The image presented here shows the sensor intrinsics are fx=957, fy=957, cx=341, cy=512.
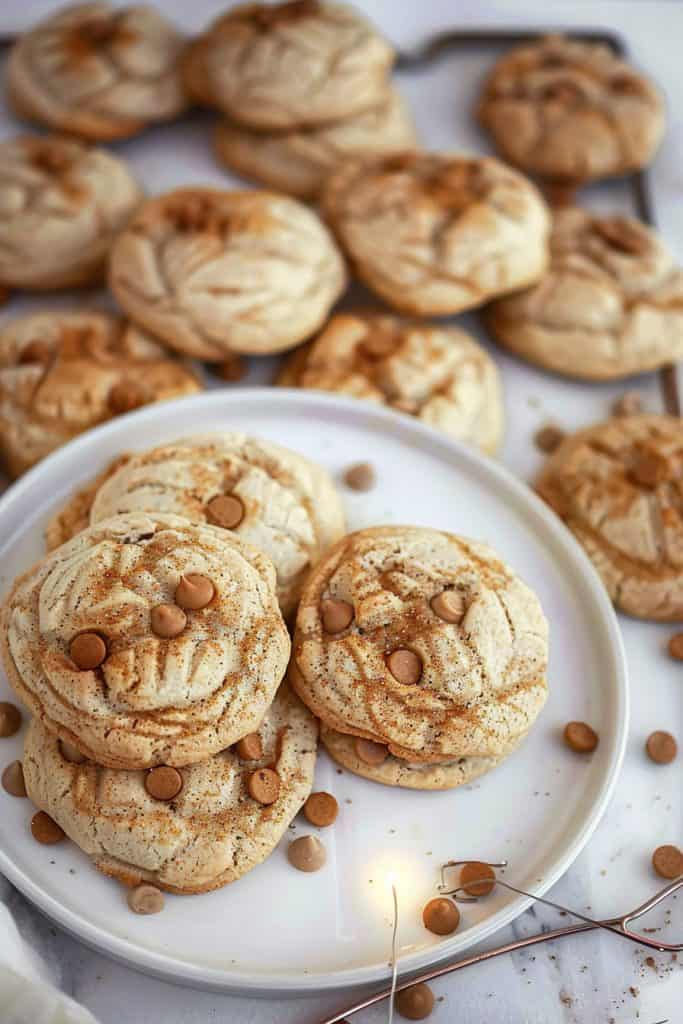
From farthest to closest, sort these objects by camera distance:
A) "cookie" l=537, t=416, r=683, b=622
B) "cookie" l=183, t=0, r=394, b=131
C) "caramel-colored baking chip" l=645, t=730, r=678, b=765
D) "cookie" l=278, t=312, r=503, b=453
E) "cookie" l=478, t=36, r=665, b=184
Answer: "cookie" l=478, t=36, r=665, b=184, "cookie" l=183, t=0, r=394, b=131, "cookie" l=278, t=312, r=503, b=453, "cookie" l=537, t=416, r=683, b=622, "caramel-colored baking chip" l=645, t=730, r=678, b=765

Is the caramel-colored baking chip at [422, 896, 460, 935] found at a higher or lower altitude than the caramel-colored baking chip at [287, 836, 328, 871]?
lower

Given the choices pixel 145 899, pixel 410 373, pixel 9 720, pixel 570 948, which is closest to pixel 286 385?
pixel 410 373

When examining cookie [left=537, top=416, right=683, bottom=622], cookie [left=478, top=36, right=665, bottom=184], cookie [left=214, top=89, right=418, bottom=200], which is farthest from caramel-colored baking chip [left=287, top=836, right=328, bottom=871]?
cookie [left=478, top=36, right=665, bottom=184]

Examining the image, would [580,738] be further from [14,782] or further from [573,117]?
[573,117]

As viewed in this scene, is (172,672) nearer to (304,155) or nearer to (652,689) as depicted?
(652,689)

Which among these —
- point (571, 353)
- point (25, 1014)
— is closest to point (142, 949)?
point (25, 1014)

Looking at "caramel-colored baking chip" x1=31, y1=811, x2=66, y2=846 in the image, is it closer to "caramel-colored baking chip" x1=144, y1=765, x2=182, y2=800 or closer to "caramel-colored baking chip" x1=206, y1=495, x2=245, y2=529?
"caramel-colored baking chip" x1=144, y1=765, x2=182, y2=800

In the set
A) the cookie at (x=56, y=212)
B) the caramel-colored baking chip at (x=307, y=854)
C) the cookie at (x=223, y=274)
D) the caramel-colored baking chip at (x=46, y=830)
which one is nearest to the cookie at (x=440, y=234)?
the cookie at (x=223, y=274)
